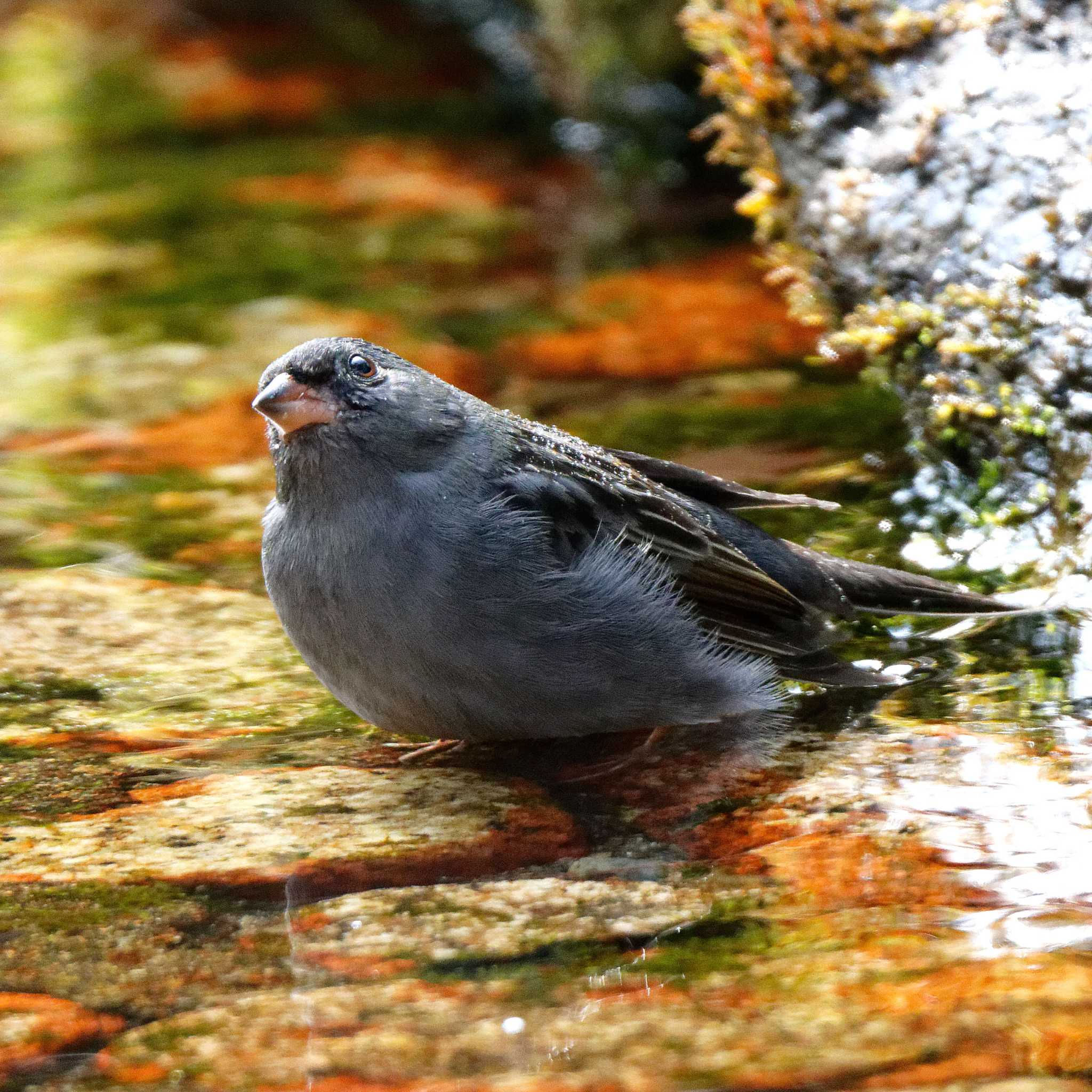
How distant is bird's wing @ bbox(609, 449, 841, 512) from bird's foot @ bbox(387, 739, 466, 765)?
37.5 inches

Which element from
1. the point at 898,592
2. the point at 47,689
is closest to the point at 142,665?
the point at 47,689

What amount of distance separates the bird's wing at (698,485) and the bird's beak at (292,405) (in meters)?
0.91

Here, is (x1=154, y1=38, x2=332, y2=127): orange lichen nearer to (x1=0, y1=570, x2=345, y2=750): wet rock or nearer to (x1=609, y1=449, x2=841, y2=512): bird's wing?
(x1=0, y1=570, x2=345, y2=750): wet rock

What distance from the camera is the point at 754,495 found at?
14.4 feet

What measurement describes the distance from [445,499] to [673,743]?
2.79ft

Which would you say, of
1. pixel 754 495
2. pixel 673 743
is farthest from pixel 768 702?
pixel 754 495

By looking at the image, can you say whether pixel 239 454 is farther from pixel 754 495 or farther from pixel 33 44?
pixel 33 44

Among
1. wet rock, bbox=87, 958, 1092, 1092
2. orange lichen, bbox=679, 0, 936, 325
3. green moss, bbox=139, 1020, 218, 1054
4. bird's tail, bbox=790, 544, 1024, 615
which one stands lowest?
wet rock, bbox=87, 958, 1092, 1092

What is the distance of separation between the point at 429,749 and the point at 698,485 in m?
1.10

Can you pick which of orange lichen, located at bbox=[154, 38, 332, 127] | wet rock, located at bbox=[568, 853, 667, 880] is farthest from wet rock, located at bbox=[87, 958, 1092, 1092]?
orange lichen, located at bbox=[154, 38, 332, 127]

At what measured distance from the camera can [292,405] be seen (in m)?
3.80

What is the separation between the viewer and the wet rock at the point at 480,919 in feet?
9.30

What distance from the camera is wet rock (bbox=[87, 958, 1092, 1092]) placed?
2.36 metres

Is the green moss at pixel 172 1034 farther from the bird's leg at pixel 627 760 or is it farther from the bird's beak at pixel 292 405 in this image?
the bird's beak at pixel 292 405
